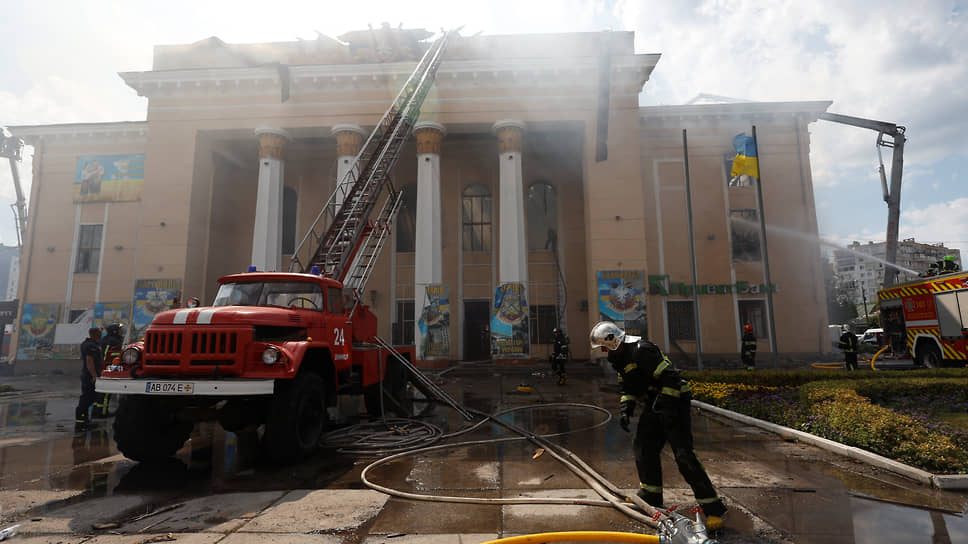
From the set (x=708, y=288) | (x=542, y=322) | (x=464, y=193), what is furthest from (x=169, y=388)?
(x=708, y=288)

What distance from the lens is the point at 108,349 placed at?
27.7 ft

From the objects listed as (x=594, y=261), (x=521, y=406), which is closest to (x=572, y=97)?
(x=594, y=261)

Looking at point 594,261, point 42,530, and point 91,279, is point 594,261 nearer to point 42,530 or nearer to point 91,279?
point 42,530

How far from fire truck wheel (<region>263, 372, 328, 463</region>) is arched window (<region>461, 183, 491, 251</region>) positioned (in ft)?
51.9

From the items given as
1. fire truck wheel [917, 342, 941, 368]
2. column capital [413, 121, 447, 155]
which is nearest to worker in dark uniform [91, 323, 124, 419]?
column capital [413, 121, 447, 155]

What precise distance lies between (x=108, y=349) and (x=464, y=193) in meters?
15.6

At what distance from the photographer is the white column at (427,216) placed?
58.1ft

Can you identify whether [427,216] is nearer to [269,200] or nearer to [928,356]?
[269,200]

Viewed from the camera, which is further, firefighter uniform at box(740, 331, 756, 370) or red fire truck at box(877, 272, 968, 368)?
firefighter uniform at box(740, 331, 756, 370)

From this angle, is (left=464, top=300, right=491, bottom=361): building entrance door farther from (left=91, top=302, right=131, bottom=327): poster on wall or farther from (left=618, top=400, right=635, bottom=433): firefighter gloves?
(left=618, top=400, right=635, bottom=433): firefighter gloves

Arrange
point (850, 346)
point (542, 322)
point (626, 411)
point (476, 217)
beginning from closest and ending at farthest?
point (626, 411) → point (850, 346) → point (542, 322) → point (476, 217)

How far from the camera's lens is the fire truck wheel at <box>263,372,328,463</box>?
16.9 ft

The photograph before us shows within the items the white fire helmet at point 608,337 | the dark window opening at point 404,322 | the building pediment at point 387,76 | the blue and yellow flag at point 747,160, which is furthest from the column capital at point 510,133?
the white fire helmet at point 608,337

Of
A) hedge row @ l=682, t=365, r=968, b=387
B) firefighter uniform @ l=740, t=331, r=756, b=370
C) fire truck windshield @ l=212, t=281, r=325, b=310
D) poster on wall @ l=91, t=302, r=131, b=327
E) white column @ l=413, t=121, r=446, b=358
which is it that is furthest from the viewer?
poster on wall @ l=91, t=302, r=131, b=327
